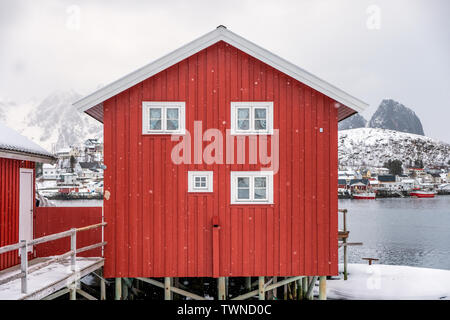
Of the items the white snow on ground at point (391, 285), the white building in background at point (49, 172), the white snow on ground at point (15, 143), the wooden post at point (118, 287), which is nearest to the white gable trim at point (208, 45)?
the white snow on ground at point (15, 143)

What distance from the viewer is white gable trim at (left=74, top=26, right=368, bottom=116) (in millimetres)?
10008

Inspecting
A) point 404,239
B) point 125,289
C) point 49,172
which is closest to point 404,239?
point 404,239

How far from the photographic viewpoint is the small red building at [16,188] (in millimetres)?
10055

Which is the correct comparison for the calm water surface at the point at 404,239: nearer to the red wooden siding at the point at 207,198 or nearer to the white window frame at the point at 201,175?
the red wooden siding at the point at 207,198

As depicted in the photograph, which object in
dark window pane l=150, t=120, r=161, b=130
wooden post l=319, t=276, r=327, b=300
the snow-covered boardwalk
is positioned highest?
dark window pane l=150, t=120, r=161, b=130

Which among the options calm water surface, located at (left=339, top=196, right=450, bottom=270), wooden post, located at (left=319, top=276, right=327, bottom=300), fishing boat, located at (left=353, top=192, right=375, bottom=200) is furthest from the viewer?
fishing boat, located at (left=353, top=192, right=375, bottom=200)

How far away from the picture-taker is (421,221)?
59.5 metres

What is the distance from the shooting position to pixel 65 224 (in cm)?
1135

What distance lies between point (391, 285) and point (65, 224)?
14.0m

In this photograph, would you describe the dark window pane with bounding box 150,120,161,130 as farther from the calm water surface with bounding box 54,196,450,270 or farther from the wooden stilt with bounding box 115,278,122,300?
the calm water surface with bounding box 54,196,450,270

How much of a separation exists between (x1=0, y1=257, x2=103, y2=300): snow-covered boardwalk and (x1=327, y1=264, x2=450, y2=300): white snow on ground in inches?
386

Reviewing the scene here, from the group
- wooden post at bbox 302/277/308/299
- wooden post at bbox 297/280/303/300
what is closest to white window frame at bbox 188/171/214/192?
wooden post at bbox 297/280/303/300

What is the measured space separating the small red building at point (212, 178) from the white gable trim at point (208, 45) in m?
0.09
